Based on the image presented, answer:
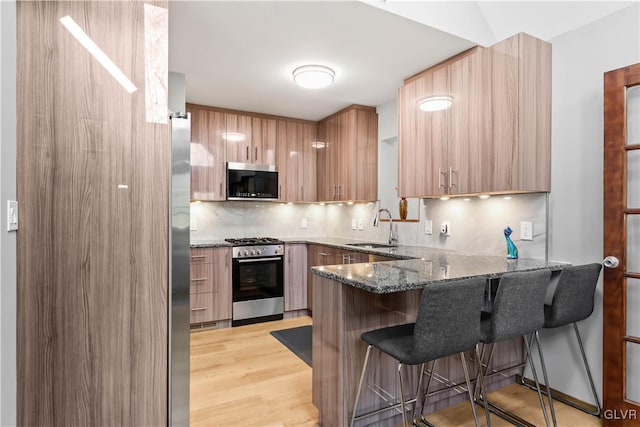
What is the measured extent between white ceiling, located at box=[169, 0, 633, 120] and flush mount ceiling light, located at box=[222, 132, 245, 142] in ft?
2.74

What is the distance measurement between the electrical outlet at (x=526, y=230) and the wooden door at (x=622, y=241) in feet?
1.55

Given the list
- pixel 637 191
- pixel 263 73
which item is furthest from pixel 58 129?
pixel 637 191

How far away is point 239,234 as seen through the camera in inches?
173

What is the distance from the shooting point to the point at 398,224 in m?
3.63

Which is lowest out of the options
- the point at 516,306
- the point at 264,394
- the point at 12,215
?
the point at 264,394

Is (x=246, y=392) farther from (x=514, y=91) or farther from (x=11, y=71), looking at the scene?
(x=514, y=91)

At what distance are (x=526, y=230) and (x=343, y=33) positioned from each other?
1.82 metres

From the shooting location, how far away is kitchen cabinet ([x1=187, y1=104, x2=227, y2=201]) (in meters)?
3.86

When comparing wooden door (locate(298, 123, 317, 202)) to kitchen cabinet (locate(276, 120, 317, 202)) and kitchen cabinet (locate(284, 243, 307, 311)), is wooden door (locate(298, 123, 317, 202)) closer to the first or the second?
kitchen cabinet (locate(276, 120, 317, 202))

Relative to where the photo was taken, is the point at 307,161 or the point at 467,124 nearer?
the point at 467,124

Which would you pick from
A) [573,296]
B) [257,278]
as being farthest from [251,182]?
[573,296]

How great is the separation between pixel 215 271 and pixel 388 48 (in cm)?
261

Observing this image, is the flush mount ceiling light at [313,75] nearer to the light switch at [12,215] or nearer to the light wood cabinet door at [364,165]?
the light wood cabinet door at [364,165]

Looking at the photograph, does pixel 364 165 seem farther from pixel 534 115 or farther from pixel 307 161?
pixel 534 115
